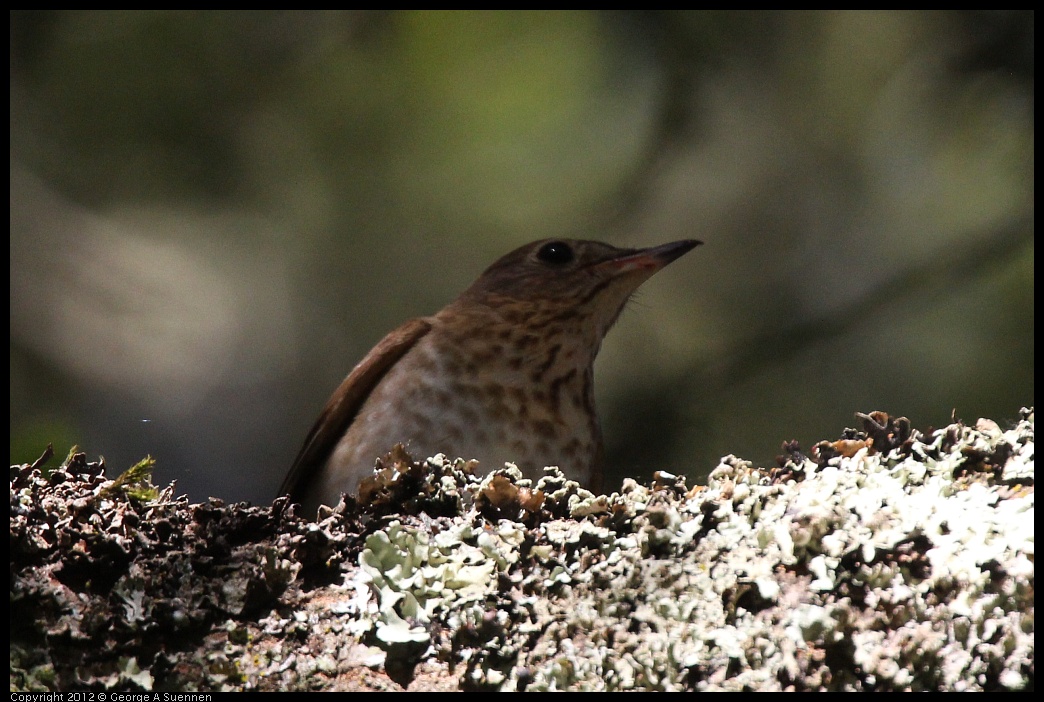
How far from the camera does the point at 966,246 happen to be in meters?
6.04

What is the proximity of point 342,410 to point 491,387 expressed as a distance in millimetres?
647

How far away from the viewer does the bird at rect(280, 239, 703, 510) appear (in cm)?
406

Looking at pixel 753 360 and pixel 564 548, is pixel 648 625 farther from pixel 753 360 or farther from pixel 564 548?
pixel 753 360

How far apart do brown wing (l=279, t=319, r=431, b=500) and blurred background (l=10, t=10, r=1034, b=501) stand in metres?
1.84

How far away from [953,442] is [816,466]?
11.1 inches

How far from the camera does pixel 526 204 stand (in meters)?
7.00

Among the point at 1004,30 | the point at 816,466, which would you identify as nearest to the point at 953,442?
the point at 816,466

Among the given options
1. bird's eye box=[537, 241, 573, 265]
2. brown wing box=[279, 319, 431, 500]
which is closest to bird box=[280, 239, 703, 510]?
brown wing box=[279, 319, 431, 500]

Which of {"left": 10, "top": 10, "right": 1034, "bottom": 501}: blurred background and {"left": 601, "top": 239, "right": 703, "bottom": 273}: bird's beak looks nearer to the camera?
{"left": 601, "top": 239, "right": 703, "bottom": 273}: bird's beak

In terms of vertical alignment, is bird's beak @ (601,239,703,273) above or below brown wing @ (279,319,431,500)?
above

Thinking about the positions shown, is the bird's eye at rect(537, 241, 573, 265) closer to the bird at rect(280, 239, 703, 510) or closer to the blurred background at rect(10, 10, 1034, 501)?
the bird at rect(280, 239, 703, 510)

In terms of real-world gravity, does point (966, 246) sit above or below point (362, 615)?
above

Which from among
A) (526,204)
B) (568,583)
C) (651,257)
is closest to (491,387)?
(651,257)

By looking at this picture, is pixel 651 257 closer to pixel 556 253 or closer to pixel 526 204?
pixel 556 253
